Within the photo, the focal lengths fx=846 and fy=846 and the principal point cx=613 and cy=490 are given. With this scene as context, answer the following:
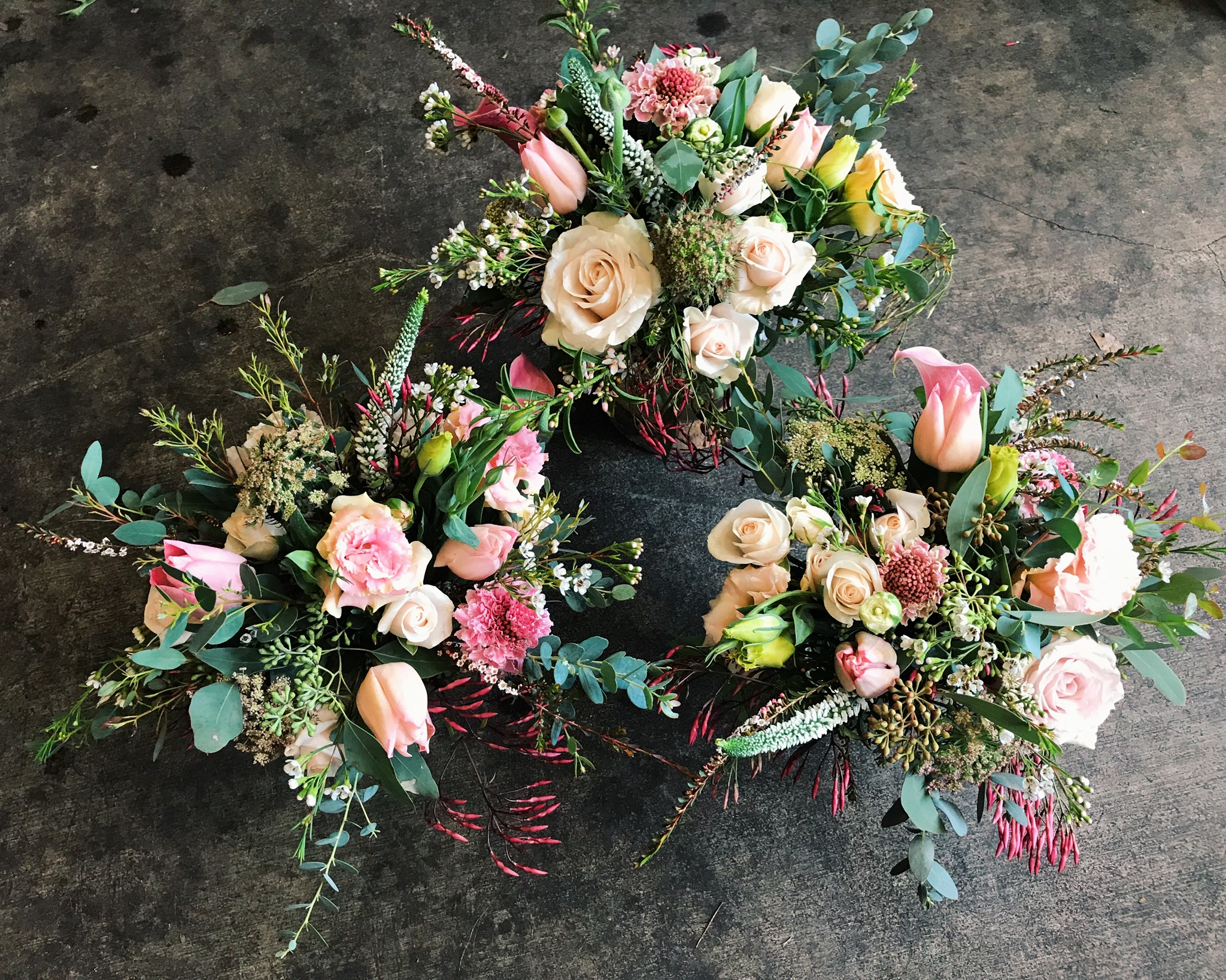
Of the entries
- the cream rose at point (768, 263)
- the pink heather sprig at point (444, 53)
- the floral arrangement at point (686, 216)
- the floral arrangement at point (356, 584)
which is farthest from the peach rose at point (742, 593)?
the pink heather sprig at point (444, 53)

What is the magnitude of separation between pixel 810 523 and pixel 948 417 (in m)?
0.20

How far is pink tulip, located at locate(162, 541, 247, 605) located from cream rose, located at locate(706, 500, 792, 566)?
58cm

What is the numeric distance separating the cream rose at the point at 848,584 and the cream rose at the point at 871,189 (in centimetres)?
47

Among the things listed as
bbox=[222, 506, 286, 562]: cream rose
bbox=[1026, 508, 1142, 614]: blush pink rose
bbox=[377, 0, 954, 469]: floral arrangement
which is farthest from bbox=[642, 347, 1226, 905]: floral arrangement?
bbox=[222, 506, 286, 562]: cream rose

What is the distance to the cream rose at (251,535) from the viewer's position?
0.95m

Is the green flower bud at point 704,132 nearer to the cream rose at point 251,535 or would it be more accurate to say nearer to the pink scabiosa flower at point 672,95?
the pink scabiosa flower at point 672,95

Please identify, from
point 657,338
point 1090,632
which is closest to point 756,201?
point 657,338

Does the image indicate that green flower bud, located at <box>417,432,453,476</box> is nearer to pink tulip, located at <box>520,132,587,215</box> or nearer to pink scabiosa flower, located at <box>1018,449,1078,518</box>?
pink tulip, located at <box>520,132,587,215</box>

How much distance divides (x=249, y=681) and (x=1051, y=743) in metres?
0.86

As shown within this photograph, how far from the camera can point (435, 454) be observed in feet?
3.10

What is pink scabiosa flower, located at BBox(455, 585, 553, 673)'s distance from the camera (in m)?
0.96

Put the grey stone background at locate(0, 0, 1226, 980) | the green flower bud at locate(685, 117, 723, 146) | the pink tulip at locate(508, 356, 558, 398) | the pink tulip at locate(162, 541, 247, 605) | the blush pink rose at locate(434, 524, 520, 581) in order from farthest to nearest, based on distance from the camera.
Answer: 1. the grey stone background at locate(0, 0, 1226, 980)
2. the pink tulip at locate(508, 356, 558, 398)
3. the green flower bud at locate(685, 117, 723, 146)
4. the blush pink rose at locate(434, 524, 520, 581)
5. the pink tulip at locate(162, 541, 247, 605)

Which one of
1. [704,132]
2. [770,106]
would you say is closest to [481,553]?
[704,132]

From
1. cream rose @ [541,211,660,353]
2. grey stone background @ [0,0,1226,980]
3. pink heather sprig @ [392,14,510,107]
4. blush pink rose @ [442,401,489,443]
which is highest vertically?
pink heather sprig @ [392,14,510,107]
